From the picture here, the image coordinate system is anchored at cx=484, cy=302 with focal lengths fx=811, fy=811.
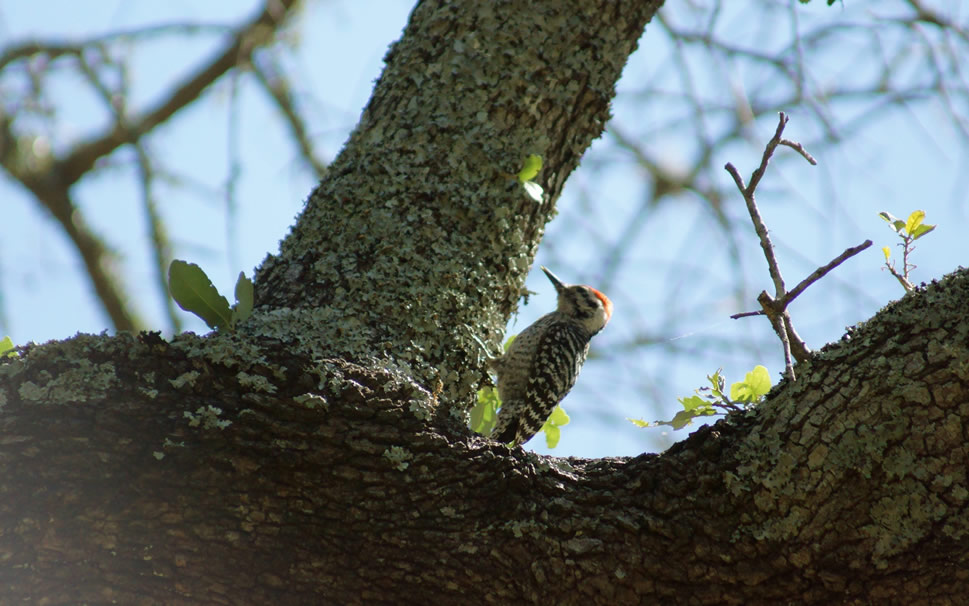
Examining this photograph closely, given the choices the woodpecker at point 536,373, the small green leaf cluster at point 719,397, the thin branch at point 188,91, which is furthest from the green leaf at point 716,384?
the thin branch at point 188,91

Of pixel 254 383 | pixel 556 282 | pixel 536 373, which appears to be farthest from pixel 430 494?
pixel 556 282

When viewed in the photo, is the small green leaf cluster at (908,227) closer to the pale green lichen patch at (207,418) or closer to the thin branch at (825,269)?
the thin branch at (825,269)

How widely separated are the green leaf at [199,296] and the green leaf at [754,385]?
153cm

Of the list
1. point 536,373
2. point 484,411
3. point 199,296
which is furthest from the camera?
point 536,373

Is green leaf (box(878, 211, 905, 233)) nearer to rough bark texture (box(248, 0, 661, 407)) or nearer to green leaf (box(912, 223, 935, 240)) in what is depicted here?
green leaf (box(912, 223, 935, 240))

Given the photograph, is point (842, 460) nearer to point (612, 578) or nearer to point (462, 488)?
point (612, 578)

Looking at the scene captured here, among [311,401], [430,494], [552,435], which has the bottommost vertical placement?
[430,494]

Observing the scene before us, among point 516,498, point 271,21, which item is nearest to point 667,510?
point 516,498

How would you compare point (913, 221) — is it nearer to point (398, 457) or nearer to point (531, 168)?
point (531, 168)

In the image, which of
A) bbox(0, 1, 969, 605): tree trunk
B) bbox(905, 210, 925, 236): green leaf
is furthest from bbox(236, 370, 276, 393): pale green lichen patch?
bbox(905, 210, 925, 236): green leaf

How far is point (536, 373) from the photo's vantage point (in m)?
4.96

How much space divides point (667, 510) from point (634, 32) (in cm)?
202

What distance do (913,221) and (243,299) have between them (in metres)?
1.90

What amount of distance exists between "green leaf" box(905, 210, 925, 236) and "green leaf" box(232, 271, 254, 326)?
1.86 m
